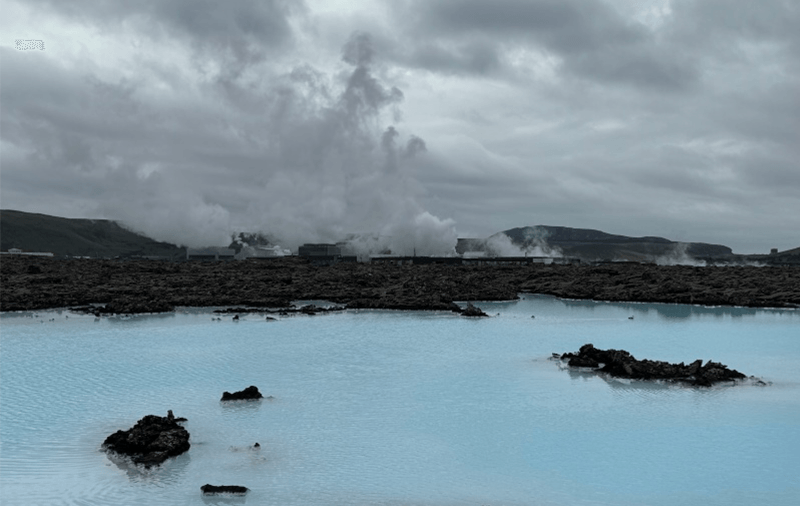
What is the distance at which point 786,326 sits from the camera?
28.8m

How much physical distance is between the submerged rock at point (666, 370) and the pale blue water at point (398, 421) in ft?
1.99

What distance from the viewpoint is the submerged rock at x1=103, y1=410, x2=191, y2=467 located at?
34.3ft

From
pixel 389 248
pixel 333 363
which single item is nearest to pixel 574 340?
pixel 333 363

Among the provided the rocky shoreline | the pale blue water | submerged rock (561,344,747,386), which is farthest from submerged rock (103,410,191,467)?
the rocky shoreline

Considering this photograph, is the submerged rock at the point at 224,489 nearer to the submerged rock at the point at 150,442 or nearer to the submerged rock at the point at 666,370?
the submerged rock at the point at 150,442

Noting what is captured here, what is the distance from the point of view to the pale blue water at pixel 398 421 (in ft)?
31.1

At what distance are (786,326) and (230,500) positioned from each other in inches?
1066

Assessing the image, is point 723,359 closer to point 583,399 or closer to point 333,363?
point 583,399

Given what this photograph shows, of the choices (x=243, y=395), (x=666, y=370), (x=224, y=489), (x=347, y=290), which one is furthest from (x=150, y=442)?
(x=347, y=290)

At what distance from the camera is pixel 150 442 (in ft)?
35.3

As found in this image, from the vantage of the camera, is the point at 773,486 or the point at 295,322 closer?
the point at 773,486

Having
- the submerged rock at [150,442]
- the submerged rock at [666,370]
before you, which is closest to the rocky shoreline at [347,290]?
the submerged rock at [666,370]

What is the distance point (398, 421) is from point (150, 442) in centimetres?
452

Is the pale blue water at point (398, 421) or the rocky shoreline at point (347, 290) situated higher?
the rocky shoreline at point (347, 290)
